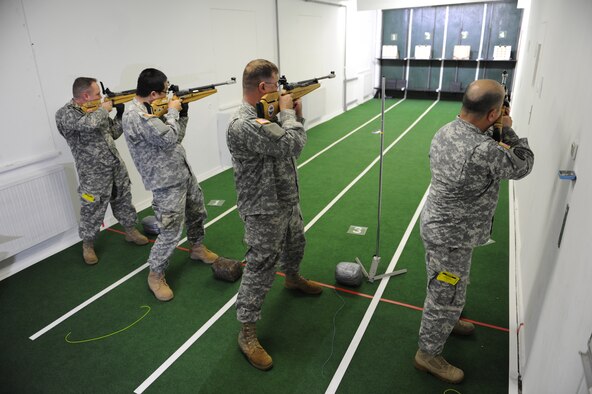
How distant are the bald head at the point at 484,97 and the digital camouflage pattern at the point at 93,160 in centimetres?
345

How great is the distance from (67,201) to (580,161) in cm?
486

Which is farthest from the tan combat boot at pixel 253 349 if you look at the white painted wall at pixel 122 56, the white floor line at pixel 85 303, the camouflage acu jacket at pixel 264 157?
the white painted wall at pixel 122 56

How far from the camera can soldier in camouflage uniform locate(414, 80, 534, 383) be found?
7.27ft

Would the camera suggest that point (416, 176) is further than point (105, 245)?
Yes

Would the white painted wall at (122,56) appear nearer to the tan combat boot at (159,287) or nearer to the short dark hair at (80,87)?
the short dark hair at (80,87)

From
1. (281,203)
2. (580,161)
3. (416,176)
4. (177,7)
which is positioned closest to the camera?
(580,161)

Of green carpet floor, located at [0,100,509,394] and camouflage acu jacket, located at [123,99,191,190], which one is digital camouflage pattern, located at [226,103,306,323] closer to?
green carpet floor, located at [0,100,509,394]

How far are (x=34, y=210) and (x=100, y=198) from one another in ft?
2.39

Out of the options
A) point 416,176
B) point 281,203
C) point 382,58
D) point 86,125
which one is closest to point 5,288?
point 86,125

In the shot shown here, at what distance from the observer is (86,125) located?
12.8 ft

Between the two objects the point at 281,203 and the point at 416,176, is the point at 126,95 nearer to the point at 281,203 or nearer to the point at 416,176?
the point at 281,203

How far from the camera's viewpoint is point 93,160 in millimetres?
4145

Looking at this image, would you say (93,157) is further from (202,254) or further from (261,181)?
(261,181)

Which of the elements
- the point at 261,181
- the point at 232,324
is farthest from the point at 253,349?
the point at 261,181
